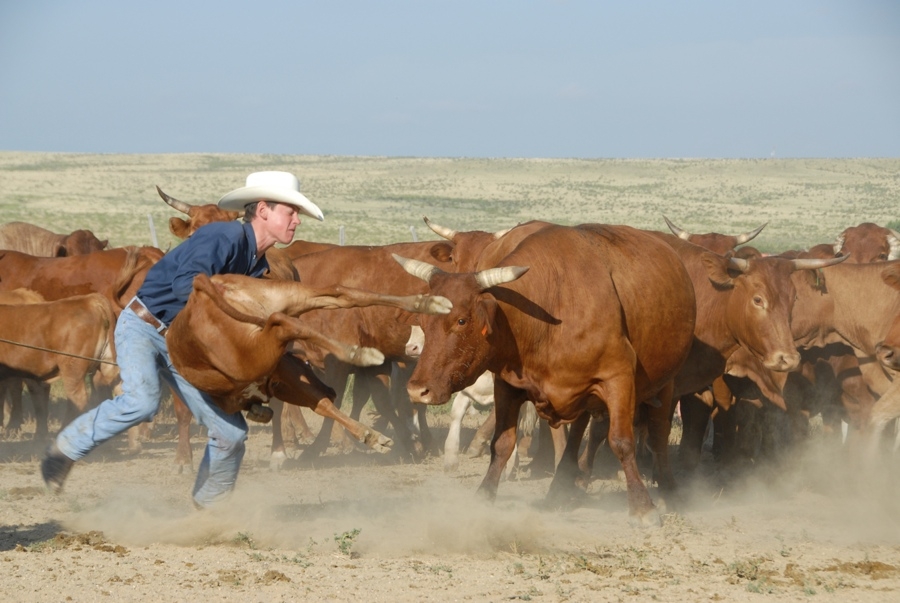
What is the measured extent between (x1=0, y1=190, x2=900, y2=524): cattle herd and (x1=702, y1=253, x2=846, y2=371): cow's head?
0.05 feet

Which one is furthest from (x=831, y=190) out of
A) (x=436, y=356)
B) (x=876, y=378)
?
(x=436, y=356)

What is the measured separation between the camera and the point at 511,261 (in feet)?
23.2

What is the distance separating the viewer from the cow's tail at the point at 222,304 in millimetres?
5633

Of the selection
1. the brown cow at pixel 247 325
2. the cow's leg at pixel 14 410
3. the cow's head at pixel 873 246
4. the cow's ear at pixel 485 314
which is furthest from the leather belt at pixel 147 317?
the cow's head at pixel 873 246

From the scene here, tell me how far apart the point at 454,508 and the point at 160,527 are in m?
1.78

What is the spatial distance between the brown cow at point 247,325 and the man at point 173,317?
0.27 m

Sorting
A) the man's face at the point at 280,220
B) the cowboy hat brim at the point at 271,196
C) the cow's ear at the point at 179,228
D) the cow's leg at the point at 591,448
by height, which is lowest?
the cow's leg at the point at 591,448

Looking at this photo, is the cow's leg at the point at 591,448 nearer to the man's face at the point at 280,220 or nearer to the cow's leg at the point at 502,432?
the cow's leg at the point at 502,432

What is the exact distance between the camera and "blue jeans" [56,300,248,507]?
20.1 feet

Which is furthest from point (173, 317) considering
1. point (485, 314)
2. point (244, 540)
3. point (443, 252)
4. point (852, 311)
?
point (852, 311)

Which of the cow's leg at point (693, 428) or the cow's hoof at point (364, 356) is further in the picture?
the cow's leg at point (693, 428)

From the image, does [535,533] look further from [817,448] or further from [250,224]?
[817,448]

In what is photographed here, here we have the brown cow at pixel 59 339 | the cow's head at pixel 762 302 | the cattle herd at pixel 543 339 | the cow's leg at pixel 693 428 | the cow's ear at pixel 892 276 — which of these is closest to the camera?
the cattle herd at pixel 543 339

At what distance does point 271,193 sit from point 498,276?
4.50 ft
